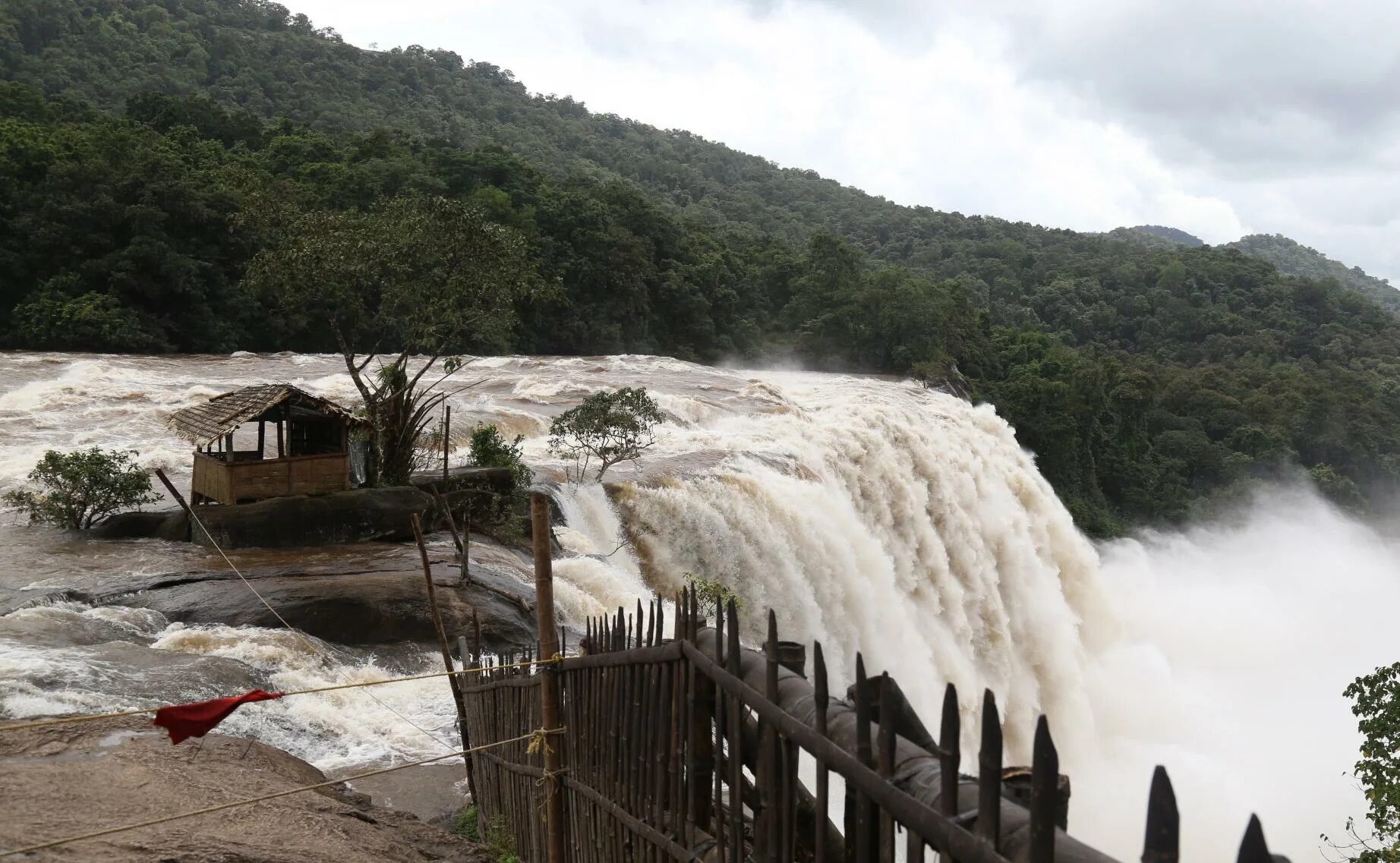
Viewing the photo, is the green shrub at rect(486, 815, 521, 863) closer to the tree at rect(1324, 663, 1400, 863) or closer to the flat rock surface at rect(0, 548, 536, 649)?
the flat rock surface at rect(0, 548, 536, 649)

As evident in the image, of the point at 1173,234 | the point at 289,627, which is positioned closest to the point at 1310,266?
the point at 1173,234

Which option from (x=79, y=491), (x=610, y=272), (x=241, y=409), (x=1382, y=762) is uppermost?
(x=610, y=272)

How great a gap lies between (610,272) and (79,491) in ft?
87.6

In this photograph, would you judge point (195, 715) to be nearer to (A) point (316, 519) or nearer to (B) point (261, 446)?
(A) point (316, 519)

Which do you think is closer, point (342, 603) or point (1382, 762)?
point (342, 603)

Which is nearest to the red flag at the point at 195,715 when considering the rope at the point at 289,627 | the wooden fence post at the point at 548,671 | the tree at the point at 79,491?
the wooden fence post at the point at 548,671

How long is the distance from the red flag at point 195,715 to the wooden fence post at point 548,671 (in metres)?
1.09

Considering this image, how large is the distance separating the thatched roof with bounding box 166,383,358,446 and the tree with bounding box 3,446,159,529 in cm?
78

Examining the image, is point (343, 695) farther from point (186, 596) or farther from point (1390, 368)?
point (1390, 368)

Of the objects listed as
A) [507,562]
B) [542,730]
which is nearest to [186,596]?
[507,562]

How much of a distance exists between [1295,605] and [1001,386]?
12306 millimetres

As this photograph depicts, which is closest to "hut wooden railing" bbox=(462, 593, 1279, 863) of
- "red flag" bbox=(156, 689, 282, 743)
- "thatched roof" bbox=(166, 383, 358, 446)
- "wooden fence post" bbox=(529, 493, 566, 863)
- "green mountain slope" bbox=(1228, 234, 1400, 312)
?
"wooden fence post" bbox=(529, 493, 566, 863)

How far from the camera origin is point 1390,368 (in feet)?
175

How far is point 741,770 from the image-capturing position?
285 cm
